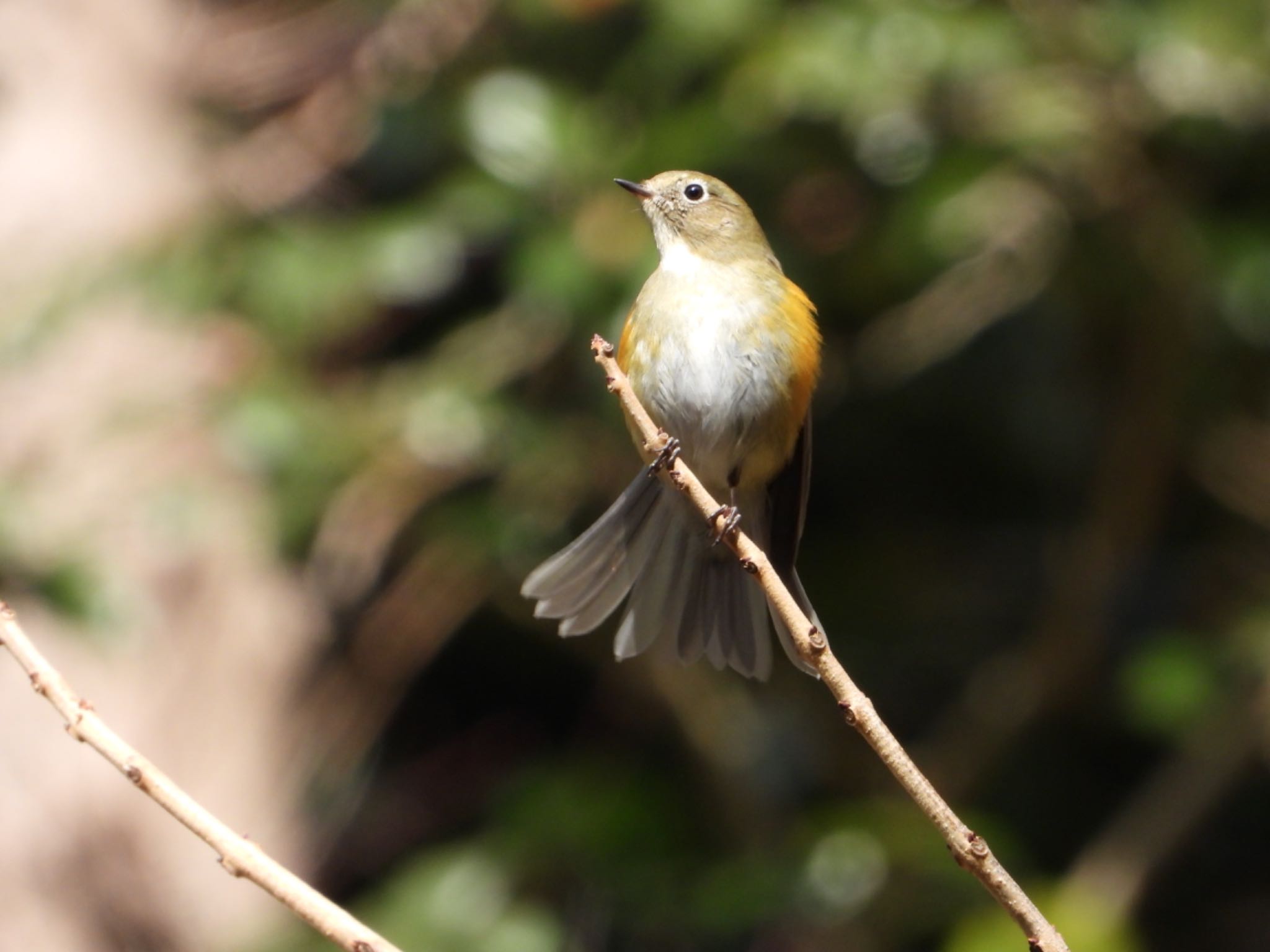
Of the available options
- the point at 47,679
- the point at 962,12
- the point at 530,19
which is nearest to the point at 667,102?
the point at 530,19

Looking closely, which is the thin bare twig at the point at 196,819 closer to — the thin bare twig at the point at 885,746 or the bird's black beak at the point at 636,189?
the thin bare twig at the point at 885,746

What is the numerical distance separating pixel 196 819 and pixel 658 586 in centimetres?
158

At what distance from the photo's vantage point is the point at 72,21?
509 cm

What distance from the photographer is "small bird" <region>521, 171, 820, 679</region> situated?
2.84m

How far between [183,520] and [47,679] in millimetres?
2653

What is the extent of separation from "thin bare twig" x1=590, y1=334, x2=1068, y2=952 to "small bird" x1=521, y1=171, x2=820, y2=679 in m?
0.88

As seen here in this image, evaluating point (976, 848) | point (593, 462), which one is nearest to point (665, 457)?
point (976, 848)

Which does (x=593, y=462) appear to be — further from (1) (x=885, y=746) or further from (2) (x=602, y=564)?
(1) (x=885, y=746)

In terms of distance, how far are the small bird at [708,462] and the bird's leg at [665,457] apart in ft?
0.30

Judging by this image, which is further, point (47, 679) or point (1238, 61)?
point (1238, 61)

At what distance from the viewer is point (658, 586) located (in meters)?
2.97

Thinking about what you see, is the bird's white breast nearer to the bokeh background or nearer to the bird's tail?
the bird's tail

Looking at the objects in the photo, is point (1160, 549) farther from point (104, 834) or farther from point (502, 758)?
point (104, 834)

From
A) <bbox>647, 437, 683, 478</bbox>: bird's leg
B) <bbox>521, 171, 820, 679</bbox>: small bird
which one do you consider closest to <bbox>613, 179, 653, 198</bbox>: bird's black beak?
<bbox>521, 171, 820, 679</bbox>: small bird
